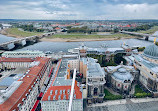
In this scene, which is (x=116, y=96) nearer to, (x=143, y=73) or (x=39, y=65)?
(x=143, y=73)

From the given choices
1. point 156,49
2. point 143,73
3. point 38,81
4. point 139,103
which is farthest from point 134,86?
point 38,81

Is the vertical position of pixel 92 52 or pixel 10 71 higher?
pixel 92 52

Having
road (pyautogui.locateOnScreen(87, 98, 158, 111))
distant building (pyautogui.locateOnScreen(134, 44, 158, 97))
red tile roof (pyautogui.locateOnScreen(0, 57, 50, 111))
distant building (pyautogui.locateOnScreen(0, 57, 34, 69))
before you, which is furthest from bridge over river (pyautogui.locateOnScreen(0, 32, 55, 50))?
distant building (pyautogui.locateOnScreen(134, 44, 158, 97))

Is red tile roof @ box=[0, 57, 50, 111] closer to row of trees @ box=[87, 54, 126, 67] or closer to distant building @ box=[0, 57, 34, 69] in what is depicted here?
distant building @ box=[0, 57, 34, 69]

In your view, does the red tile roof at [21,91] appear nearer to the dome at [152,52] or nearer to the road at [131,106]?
the road at [131,106]

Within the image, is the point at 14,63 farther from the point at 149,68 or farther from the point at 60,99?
the point at 149,68

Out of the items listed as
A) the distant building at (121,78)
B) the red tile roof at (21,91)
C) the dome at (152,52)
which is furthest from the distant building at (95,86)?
the dome at (152,52)
